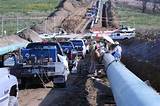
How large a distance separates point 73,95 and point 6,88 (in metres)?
9.36

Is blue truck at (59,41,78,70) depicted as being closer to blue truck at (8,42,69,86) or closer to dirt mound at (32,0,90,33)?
blue truck at (8,42,69,86)

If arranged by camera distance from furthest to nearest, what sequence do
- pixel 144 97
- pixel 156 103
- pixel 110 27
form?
pixel 110 27 → pixel 144 97 → pixel 156 103

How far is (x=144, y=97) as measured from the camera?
8586 millimetres

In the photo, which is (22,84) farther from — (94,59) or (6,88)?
(6,88)

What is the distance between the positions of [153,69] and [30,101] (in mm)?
5988

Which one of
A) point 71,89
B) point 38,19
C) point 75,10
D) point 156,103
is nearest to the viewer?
point 156,103

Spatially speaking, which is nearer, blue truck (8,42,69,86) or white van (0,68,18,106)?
white van (0,68,18,106)

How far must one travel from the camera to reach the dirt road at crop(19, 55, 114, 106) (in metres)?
17.2

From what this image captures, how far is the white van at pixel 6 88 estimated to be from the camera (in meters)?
9.55

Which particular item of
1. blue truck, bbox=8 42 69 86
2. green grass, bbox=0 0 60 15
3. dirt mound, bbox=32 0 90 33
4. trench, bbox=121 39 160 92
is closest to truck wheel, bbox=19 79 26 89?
blue truck, bbox=8 42 69 86

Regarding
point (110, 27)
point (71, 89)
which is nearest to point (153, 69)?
point (71, 89)

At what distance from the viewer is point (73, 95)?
1916cm

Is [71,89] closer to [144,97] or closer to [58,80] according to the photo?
[58,80]

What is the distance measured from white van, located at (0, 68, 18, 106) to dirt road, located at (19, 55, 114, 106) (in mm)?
5968
